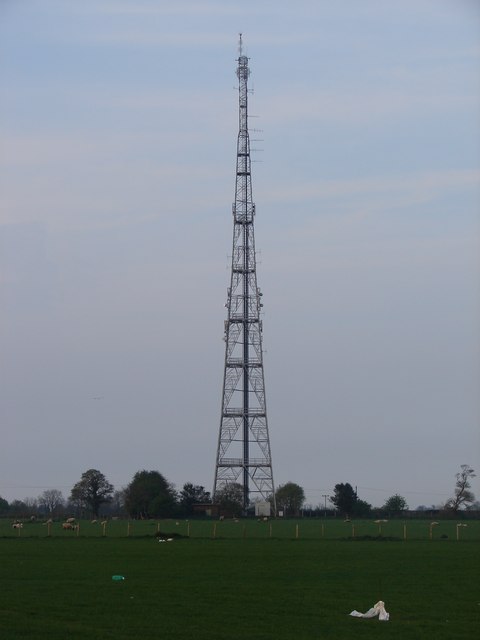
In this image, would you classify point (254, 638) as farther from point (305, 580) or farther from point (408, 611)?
point (305, 580)

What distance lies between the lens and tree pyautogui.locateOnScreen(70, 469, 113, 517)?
123562 millimetres

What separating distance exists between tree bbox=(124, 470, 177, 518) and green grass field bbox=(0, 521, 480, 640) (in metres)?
59.9

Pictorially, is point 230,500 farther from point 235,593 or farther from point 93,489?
point 235,593

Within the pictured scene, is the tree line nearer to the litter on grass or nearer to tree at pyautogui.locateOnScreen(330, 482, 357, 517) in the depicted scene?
tree at pyautogui.locateOnScreen(330, 482, 357, 517)

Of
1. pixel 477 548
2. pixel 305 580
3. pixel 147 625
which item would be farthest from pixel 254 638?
pixel 477 548

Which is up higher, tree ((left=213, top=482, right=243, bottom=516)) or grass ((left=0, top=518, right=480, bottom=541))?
tree ((left=213, top=482, right=243, bottom=516))

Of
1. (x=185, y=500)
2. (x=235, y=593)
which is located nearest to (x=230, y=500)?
(x=185, y=500)

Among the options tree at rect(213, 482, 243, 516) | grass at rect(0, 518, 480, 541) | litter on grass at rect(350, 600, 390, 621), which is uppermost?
tree at rect(213, 482, 243, 516)

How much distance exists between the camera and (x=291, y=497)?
438ft

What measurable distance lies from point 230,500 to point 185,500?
400 inches

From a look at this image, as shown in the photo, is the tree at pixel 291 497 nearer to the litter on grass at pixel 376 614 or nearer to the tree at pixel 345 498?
the tree at pixel 345 498

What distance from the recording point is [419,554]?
46594 millimetres

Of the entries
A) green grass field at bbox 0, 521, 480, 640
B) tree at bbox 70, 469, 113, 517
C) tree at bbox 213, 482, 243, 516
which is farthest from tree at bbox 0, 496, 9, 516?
green grass field at bbox 0, 521, 480, 640

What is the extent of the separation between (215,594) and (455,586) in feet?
25.1
